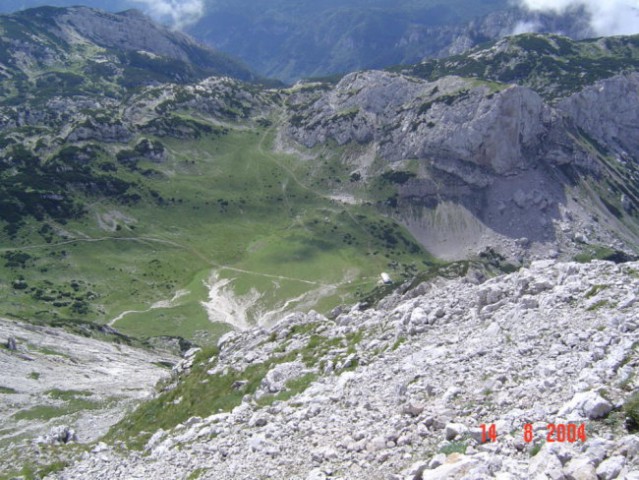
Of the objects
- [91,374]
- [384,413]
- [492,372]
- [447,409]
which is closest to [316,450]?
[384,413]

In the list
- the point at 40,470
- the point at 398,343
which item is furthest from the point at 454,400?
the point at 40,470

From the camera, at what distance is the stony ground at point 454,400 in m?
20.2

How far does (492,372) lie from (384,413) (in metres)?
5.39

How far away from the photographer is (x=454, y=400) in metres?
26.0

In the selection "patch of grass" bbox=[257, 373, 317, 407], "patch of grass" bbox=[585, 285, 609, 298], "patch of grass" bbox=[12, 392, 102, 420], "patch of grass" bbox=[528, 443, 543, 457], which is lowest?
"patch of grass" bbox=[528, 443, 543, 457]

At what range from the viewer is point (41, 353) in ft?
384

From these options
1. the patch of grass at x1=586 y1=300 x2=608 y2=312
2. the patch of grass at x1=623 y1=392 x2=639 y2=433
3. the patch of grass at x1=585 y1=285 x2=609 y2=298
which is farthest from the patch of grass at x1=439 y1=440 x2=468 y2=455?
the patch of grass at x1=585 y1=285 x2=609 y2=298

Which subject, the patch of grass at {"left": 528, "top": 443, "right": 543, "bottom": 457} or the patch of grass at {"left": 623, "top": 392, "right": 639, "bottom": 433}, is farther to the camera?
the patch of grass at {"left": 528, "top": 443, "right": 543, "bottom": 457}

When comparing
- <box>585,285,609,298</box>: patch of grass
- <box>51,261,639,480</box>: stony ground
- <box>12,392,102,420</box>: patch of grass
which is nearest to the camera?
<box>51,261,639,480</box>: stony ground

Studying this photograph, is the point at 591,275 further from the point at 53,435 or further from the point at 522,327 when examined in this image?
the point at 53,435

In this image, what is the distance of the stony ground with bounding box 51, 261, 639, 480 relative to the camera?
20188 millimetres
